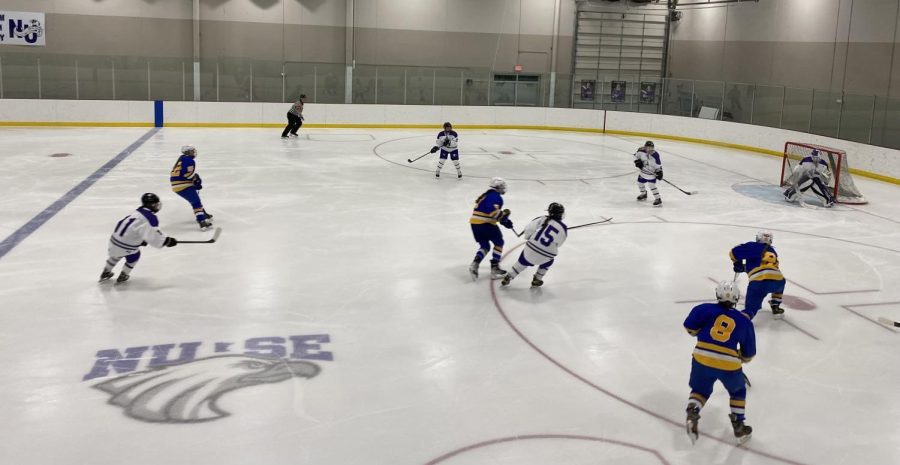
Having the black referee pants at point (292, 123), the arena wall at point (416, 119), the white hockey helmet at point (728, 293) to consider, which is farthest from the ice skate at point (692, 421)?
the black referee pants at point (292, 123)

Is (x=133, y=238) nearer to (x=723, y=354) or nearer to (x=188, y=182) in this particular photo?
(x=188, y=182)

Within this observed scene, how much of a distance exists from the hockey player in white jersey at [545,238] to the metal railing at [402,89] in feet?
43.8

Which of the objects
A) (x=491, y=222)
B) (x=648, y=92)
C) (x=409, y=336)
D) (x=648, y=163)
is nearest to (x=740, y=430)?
(x=409, y=336)

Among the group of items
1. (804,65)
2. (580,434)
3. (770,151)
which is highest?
(804,65)

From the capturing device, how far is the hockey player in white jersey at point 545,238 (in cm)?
807

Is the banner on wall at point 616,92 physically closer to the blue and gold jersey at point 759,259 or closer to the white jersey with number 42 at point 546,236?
the white jersey with number 42 at point 546,236

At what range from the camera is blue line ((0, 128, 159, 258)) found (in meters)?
9.69

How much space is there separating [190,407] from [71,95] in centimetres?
1999

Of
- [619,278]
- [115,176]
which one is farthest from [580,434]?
[115,176]

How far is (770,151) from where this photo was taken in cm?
2062

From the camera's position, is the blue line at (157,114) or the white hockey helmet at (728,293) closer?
the white hockey helmet at (728,293)

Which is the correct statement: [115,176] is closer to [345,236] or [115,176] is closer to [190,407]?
[345,236]

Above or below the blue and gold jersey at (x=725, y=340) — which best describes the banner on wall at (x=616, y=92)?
above

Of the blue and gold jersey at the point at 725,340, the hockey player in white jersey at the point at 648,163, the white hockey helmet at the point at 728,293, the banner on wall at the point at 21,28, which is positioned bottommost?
the blue and gold jersey at the point at 725,340
